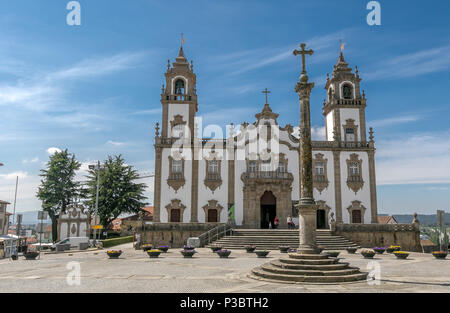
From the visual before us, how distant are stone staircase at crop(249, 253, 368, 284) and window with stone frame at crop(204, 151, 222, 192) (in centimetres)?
2264

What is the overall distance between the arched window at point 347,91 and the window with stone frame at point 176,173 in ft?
66.4

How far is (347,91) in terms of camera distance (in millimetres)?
40719

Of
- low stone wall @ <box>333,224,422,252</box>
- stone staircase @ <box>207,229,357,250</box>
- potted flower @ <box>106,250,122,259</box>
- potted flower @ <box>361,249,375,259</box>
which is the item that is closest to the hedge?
stone staircase @ <box>207,229,357,250</box>

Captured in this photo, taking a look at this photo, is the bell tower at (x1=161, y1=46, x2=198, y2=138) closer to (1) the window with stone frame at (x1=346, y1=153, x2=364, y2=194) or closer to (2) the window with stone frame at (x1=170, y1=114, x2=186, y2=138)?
(2) the window with stone frame at (x1=170, y1=114, x2=186, y2=138)

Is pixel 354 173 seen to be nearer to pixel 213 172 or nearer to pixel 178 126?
pixel 213 172

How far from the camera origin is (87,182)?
47375mm

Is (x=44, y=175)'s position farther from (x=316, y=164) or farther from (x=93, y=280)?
(x=93, y=280)

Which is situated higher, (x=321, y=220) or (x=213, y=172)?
(x=213, y=172)

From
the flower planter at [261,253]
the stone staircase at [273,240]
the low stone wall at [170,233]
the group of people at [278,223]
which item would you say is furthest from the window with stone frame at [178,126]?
the flower planter at [261,253]

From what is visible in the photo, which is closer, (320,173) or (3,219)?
(320,173)

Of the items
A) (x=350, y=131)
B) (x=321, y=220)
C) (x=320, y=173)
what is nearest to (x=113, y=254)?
(x=321, y=220)

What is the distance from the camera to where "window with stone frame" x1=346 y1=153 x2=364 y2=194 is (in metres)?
37.1

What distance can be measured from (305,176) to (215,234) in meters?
17.1

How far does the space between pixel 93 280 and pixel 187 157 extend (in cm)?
2425
